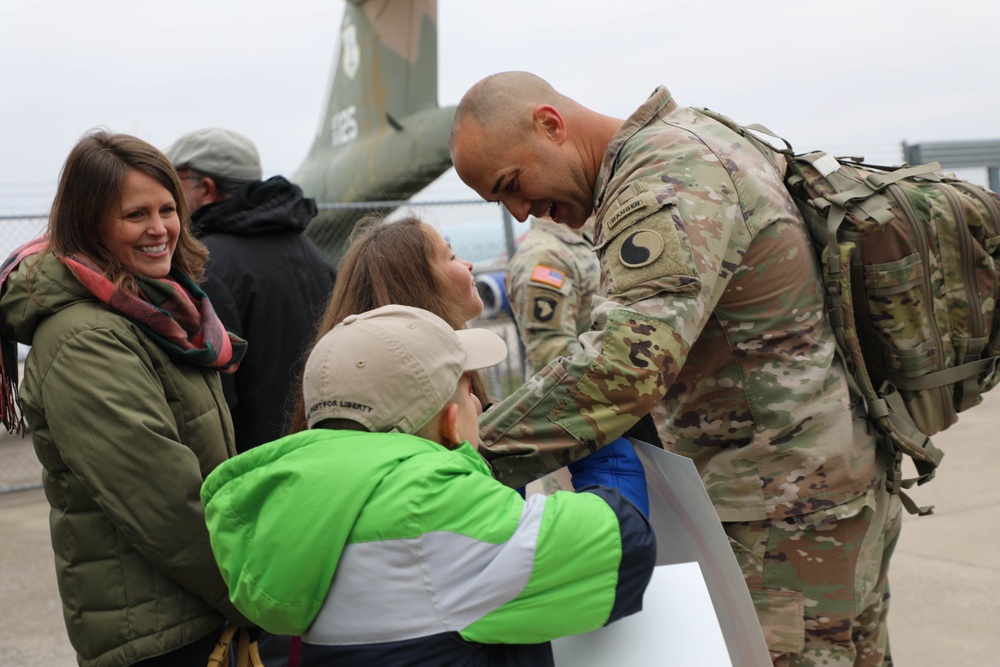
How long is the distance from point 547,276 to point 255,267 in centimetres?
152

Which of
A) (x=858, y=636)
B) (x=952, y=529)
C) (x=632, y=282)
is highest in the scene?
(x=632, y=282)

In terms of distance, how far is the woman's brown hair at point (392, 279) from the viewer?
211 cm

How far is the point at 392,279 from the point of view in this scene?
213cm

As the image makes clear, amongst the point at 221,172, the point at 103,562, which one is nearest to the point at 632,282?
the point at 103,562

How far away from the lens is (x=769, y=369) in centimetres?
203

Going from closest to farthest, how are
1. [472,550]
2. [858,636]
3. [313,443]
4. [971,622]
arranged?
[472,550]
[313,443]
[858,636]
[971,622]

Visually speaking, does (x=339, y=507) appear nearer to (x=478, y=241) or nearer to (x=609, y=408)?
(x=609, y=408)

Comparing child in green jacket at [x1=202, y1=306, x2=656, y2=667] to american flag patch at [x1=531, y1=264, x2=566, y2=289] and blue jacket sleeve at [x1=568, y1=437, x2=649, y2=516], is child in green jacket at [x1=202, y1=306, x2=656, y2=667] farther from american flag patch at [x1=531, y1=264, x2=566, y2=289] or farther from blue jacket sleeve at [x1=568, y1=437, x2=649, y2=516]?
american flag patch at [x1=531, y1=264, x2=566, y2=289]

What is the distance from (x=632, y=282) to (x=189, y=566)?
1047 millimetres

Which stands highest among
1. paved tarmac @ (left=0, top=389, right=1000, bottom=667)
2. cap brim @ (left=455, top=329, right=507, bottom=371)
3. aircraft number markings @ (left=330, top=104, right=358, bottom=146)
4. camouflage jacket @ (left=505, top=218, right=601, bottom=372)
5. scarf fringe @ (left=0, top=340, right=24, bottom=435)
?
cap brim @ (left=455, top=329, right=507, bottom=371)

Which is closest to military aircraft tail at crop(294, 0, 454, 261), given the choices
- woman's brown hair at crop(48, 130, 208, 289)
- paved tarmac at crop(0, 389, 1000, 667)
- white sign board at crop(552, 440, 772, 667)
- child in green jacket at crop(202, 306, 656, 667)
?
paved tarmac at crop(0, 389, 1000, 667)

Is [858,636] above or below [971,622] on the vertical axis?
above

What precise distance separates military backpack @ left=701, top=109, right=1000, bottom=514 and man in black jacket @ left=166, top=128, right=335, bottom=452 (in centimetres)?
154

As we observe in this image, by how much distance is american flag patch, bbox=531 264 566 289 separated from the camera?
4156mm
